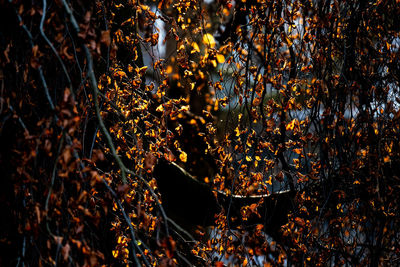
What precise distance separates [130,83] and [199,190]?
54.1 inches

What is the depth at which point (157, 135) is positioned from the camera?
302 centimetres

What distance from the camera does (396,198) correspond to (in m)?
2.30

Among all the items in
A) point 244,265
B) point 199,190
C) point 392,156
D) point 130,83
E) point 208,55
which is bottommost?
point 244,265

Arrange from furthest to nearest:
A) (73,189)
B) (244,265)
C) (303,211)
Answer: (303,211) → (244,265) → (73,189)

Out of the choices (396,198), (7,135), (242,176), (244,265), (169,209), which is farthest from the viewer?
(169,209)

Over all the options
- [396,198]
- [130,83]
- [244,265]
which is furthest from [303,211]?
[130,83]

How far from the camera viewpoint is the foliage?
1.48 m

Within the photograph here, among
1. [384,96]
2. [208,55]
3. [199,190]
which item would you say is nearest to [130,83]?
[208,55]

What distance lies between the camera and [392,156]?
2404mm

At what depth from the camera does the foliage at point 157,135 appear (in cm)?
148

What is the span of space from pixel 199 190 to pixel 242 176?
1.63 feet

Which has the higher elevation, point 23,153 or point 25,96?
point 25,96

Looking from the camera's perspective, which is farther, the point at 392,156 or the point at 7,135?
the point at 392,156

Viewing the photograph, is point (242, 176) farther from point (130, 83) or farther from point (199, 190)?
point (130, 83)
